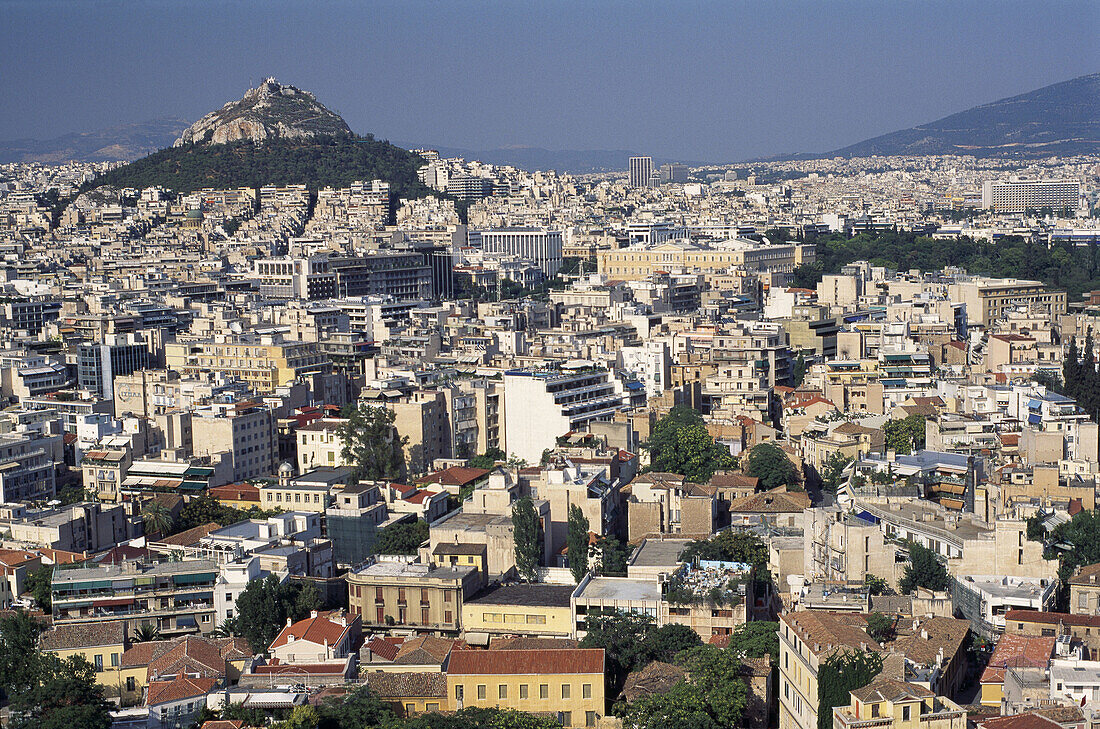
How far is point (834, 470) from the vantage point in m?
22.1

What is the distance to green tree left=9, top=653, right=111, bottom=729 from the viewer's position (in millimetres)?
13055

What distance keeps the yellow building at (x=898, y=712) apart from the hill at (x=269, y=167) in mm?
56722

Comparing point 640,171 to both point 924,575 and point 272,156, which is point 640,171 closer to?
point 272,156

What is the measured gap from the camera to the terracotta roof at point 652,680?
13.9m

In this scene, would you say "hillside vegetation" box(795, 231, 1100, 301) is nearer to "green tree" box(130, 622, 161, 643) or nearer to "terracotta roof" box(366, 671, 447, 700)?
"green tree" box(130, 622, 161, 643)

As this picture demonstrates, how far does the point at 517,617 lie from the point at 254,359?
15.1 m

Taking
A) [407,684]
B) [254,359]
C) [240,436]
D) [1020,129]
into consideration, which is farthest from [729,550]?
[1020,129]

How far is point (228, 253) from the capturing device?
176 ft

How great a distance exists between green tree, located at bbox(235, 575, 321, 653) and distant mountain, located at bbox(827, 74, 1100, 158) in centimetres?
12296

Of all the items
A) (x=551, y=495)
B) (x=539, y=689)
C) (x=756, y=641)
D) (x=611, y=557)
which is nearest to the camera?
(x=539, y=689)


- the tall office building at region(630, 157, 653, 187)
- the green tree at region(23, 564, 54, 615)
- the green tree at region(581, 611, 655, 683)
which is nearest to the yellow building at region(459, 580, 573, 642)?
the green tree at region(581, 611, 655, 683)

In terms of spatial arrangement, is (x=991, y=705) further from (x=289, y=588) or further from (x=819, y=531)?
(x=289, y=588)

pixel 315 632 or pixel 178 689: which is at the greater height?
pixel 315 632

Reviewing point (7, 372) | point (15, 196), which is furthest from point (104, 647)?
point (15, 196)
